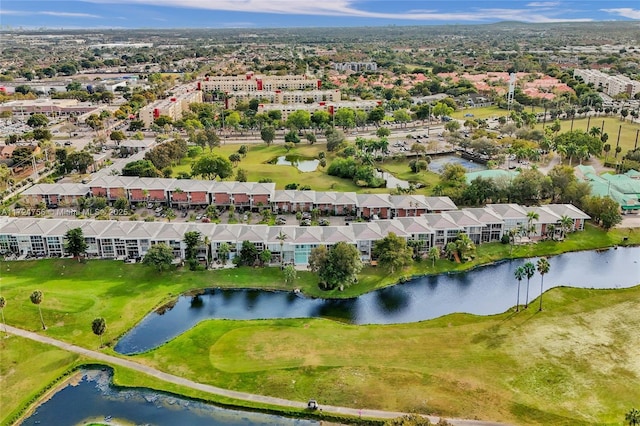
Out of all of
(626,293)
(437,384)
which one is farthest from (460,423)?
(626,293)

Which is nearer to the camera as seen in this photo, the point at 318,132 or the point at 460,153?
the point at 460,153

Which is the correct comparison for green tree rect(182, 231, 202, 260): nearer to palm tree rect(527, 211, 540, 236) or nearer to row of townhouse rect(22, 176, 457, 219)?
row of townhouse rect(22, 176, 457, 219)

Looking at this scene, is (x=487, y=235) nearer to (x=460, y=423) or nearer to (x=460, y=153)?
(x=460, y=423)

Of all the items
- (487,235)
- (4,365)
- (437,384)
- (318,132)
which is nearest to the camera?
(437,384)

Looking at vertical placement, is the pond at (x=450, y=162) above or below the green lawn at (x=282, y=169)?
below

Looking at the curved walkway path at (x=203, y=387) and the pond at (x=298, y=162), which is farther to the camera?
the pond at (x=298, y=162)

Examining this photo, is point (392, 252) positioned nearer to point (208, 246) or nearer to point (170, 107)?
point (208, 246)

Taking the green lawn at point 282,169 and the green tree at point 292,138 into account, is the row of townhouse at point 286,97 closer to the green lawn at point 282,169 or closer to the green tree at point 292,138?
the green lawn at point 282,169

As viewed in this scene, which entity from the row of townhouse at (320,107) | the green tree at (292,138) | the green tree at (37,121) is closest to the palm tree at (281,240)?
the green tree at (292,138)
